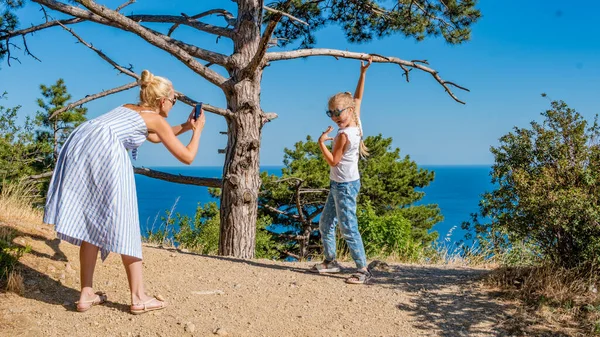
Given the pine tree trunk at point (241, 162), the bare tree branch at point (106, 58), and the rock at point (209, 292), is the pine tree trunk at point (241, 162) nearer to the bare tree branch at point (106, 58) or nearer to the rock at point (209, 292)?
the bare tree branch at point (106, 58)

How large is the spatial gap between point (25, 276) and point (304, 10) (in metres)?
6.47

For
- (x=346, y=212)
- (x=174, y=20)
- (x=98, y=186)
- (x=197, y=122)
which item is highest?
(x=174, y=20)

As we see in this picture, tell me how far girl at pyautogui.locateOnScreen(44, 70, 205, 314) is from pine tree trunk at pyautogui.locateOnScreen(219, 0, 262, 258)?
11.0 feet

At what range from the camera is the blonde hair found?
13.1 feet

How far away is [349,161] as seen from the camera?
16.7 ft

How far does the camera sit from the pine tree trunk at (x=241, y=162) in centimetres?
743

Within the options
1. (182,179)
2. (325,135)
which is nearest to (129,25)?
(182,179)

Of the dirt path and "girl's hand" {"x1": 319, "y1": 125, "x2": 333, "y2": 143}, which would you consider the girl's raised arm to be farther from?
the dirt path

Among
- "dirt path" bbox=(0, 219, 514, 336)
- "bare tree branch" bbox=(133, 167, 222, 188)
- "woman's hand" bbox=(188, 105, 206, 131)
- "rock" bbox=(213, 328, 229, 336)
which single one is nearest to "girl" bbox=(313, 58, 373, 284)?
"dirt path" bbox=(0, 219, 514, 336)

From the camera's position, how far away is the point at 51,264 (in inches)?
203

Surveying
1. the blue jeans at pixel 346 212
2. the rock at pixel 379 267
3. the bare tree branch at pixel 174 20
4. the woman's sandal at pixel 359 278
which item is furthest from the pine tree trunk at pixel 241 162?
the woman's sandal at pixel 359 278

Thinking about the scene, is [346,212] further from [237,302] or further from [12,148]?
[12,148]

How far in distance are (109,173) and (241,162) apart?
3608mm

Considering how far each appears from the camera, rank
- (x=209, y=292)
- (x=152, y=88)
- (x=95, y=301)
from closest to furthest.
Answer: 1. (x=152, y=88)
2. (x=95, y=301)
3. (x=209, y=292)
